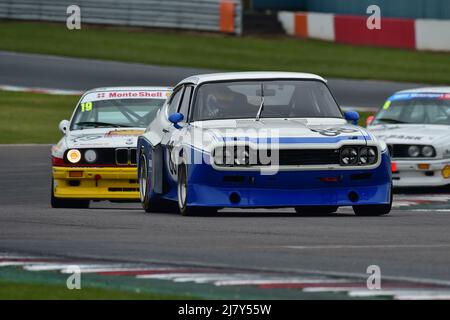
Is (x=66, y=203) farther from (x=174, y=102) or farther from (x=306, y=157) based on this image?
(x=306, y=157)

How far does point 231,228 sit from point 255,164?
3.50ft

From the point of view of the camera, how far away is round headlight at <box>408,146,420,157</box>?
18859 millimetres

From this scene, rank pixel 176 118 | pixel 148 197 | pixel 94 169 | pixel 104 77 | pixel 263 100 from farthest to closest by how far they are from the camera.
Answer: pixel 104 77
pixel 94 169
pixel 148 197
pixel 263 100
pixel 176 118

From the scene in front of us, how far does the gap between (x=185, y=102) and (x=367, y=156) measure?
2.18 m

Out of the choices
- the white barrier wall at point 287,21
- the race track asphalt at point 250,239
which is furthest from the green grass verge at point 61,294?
the white barrier wall at point 287,21

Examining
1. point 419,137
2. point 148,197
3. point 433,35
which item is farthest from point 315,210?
point 433,35

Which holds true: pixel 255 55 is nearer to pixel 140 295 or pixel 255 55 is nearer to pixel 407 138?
pixel 407 138

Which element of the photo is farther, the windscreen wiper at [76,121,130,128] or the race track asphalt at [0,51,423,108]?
the race track asphalt at [0,51,423,108]

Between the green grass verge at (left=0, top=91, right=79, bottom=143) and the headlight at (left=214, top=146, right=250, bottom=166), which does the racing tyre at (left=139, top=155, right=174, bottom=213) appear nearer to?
the headlight at (left=214, top=146, right=250, bottom=166)

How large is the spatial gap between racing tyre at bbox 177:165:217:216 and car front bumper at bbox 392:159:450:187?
592cm

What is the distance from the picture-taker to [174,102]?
48.6ft

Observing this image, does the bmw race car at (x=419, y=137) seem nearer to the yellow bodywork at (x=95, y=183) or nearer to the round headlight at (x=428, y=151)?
the round headlight at (x=428, y=151)

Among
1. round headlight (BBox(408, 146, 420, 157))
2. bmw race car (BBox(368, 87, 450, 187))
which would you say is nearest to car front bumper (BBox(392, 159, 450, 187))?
bmw race car (BBox(368, 87, 450, 187))

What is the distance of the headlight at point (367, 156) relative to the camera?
1291 centimetres
